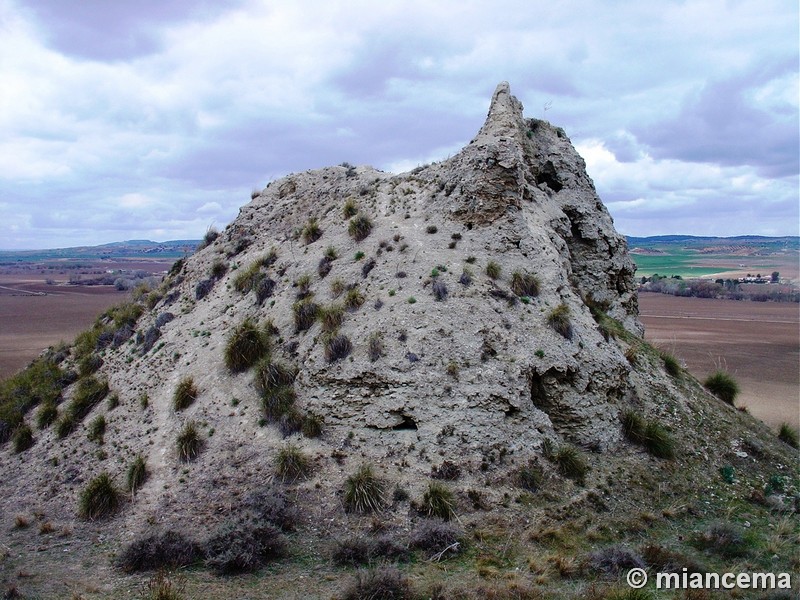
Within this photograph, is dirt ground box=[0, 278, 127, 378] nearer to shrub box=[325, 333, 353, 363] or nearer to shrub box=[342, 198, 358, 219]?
shrub box=[342, 198, 358, 219]

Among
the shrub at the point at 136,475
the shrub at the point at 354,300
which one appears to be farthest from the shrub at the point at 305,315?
the shrub at the point at 136,475

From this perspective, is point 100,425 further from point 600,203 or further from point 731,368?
point 731,368

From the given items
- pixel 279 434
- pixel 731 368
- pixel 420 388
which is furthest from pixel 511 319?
pixel 731 368

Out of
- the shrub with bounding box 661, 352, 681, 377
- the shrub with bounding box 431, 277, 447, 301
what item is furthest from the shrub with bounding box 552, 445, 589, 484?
the shrub with bounding box 661, 352, 681, 377

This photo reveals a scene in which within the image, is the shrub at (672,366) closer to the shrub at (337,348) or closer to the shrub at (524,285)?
the shrub at (524,285)

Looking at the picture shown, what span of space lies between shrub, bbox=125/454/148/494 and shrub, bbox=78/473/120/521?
0.26m

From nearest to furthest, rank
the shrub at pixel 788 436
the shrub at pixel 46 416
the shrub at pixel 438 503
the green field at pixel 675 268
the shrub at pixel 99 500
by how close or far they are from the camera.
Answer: the shrub at pixel 438 503
the shrub at pixel 99 500
the shrub at pixel 46 416
the shrub at pixel 788 436
the green field at pixel 675 268

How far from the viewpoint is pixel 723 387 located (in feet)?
50.3

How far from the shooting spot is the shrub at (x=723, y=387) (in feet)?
Answer: 49.9

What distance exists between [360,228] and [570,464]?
7481 millimetres

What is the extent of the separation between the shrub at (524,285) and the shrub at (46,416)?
10383 mm

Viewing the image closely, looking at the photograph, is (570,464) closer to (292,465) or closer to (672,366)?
(292,465)

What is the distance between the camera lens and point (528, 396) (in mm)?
10633

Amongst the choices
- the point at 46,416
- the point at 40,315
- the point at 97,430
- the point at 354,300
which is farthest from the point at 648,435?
the point at 40,315
